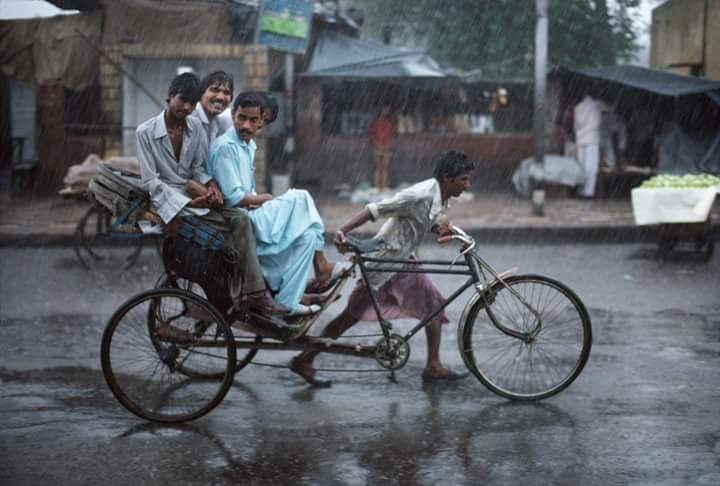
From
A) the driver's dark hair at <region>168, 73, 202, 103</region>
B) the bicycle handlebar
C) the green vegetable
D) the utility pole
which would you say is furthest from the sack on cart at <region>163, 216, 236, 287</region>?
the utility pole

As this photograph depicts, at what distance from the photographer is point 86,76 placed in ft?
56.1

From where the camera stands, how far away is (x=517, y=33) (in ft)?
83.1

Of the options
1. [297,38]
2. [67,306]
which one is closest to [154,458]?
[67,306]

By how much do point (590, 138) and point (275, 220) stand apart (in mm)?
14004

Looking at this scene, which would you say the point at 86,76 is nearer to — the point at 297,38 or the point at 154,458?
the point at 297,38

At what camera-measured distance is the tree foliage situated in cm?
2495

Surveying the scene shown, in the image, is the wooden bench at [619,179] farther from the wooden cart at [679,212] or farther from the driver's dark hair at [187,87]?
the driver's dark hair at [187,87]

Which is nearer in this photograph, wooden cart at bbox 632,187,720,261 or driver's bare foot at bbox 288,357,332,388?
driver's bare foot at bbox 288,357,332,388

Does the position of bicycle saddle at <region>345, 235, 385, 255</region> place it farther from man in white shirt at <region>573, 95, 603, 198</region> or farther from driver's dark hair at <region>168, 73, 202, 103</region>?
man in white shirt at <region>573, 95, 603, 198</region>

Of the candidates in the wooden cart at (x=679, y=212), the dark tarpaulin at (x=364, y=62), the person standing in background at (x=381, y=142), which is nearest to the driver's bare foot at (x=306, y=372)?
the wooden cart at (x=679, y=212)

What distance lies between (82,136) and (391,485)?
15352 mm

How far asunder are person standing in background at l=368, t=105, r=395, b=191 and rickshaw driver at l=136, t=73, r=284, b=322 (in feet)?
45.1

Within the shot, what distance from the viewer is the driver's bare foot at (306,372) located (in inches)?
213

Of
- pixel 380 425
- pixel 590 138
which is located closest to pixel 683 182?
pixel 380 425
